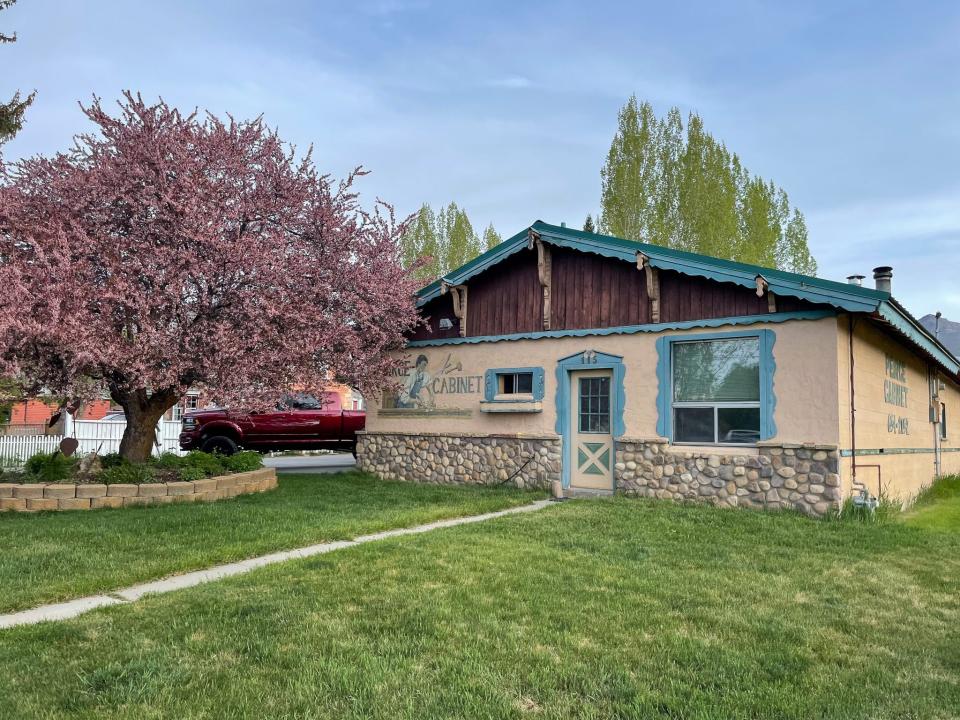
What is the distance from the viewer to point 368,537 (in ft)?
25.0

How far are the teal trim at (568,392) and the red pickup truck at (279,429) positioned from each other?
637 cm

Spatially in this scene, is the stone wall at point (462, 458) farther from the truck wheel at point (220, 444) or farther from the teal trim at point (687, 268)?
the truck wheel at point (220, 444)

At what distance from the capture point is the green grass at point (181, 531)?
18.4ft

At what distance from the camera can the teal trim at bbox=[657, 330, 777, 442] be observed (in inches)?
378

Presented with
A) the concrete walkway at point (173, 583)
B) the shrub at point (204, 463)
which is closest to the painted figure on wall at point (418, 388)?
the shrub at point (204, 463)

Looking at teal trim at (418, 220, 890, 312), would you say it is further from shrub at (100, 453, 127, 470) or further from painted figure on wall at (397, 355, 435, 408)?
shrub at (100, 453, 127, 470)

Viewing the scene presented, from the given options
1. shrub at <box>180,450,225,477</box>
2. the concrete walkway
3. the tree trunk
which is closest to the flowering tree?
the tree trunk

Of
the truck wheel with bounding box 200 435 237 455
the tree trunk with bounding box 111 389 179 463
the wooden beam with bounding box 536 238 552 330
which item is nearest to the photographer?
the tree trunk with bounding box 111 389 179 463

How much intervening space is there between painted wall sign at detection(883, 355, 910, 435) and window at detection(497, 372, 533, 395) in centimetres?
584

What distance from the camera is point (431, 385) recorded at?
44.9 feet

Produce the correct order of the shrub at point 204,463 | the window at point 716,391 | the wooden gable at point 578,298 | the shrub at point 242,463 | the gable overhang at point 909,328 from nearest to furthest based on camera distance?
the gable overhang at point 909,328 < the window at point 716,391 < the wooden gable at point 578,298 < the shrub at point 204,463 < the shrub at point 242,463

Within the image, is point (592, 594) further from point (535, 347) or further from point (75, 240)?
point (75, 240)

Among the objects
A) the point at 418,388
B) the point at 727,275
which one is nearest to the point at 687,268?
the point at 727,275

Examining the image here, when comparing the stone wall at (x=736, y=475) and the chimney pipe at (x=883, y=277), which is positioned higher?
the chimney pipe at (x=883, y=277)
